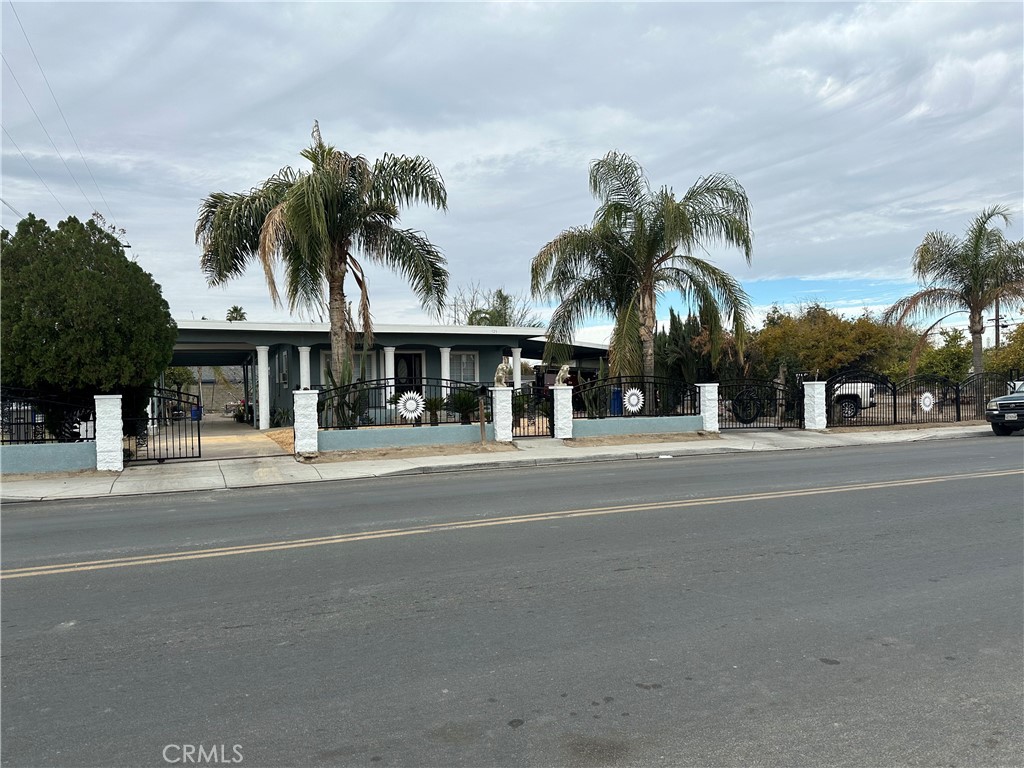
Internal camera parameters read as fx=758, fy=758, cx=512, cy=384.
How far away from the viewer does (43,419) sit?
49.7 ft

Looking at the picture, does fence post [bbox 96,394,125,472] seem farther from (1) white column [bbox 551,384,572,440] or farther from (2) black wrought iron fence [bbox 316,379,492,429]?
(1) white column [bbox 551,384,572,440]

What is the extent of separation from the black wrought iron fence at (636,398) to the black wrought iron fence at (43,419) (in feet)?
36.8

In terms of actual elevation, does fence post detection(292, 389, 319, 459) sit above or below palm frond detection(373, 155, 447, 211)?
below

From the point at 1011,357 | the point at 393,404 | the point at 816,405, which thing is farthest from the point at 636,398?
the point at 1011,357

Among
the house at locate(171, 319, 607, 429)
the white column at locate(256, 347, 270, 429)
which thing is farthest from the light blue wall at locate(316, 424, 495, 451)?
the white column at locate(256, 347, 270, 429)

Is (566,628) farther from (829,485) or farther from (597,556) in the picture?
(829,485)

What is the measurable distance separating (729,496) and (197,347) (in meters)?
22.7

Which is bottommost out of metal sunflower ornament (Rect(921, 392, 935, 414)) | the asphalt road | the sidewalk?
the asphalt road

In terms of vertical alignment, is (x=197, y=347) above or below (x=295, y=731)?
above

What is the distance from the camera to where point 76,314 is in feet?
44.8

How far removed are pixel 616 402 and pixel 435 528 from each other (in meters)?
11.9

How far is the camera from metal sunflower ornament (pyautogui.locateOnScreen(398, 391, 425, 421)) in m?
17.0

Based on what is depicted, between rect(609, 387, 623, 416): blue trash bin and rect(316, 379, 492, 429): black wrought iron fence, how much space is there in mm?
3382

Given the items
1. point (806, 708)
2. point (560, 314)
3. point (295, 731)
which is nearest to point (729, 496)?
point (806, 708)
